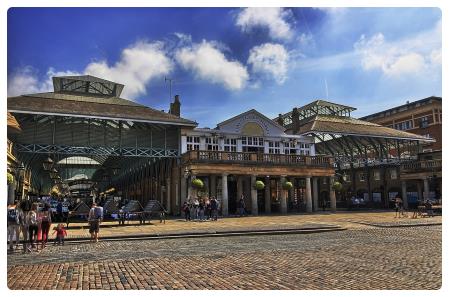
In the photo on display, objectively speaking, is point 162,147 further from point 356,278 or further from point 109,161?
point 356,278

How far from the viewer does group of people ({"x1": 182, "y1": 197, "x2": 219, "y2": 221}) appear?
86.5 ft

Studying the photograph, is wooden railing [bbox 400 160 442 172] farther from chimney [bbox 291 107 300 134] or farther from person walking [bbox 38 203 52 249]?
person walking [bbox 38 203 52 249]

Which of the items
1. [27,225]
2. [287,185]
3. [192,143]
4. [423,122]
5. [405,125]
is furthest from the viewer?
[405,125]

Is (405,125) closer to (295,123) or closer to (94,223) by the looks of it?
(295,123)

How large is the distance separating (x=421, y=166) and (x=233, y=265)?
36595mm

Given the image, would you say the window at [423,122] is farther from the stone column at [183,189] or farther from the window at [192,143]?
the stone column at [183,189]

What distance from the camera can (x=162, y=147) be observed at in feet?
111

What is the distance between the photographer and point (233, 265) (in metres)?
10.0

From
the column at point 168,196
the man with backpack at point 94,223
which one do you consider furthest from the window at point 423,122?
the man with backpack at point 94,223

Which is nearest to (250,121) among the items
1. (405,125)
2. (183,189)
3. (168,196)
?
(183,189)

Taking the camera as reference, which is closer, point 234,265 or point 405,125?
point 234,265

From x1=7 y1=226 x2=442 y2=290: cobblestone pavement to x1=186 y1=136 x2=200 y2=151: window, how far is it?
18.5 meters
